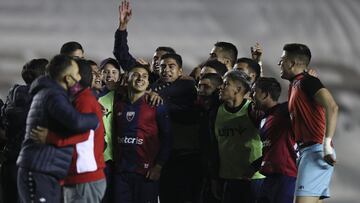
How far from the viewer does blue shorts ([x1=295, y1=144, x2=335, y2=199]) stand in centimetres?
577

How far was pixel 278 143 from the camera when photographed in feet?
19.9

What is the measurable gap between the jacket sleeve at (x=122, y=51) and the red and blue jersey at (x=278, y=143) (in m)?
1.24

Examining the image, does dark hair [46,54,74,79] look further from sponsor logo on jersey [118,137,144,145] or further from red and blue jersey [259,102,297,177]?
red and blue jersey [259,102,297,177]

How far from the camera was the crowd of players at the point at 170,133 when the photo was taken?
516cm

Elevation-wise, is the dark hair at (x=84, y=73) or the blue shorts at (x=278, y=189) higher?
the dark hair at (x=84, y=73)

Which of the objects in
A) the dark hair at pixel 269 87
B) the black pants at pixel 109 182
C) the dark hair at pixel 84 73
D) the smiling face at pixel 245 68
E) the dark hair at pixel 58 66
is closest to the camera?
the dark hair at pixel 58 66

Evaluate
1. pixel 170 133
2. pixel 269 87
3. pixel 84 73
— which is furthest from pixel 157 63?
pixel 84 73

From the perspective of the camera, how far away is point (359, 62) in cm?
827

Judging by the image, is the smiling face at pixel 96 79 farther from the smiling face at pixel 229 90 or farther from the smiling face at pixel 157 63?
the smiling face at pixel 229 90

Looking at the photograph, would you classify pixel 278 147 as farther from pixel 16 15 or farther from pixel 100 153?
pixel 16 15

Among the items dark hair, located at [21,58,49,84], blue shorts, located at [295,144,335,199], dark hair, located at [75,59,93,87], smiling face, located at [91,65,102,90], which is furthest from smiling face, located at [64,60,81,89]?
blue shorts, located at [295,144,335,199]

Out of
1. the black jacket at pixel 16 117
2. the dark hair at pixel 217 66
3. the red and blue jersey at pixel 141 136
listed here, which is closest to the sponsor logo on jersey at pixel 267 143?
the red and blue jersey at pixel 141 136

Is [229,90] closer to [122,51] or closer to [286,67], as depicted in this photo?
[286,67]

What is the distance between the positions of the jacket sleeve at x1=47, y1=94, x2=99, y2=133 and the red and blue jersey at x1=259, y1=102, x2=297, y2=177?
1440 mm
